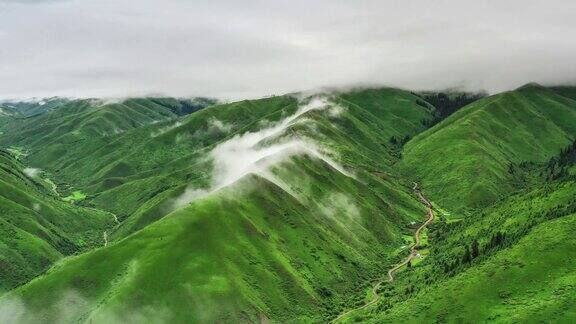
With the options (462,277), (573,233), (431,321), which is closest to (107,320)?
(431,321)

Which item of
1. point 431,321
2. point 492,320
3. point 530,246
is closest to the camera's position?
point 492,320

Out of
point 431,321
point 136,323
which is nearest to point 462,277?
point 431,321

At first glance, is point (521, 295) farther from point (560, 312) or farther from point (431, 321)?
point (431, 321)

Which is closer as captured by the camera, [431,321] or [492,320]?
[492,320]

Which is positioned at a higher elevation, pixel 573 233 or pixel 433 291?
pixel 573 233

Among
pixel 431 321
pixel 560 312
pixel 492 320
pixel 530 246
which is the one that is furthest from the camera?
pixel 530 246

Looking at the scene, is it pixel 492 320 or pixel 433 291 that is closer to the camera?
pixel 492 320

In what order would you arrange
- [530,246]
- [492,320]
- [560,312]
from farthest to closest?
[530,246] < [492,320] < [560,312]

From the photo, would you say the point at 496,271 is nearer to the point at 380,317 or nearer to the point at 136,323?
the point at 380,317

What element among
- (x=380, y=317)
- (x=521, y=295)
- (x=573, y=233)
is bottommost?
(x=380, y=317)
